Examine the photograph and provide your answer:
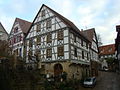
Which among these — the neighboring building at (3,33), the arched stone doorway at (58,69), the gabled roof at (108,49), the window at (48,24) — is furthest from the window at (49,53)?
the gabled roof at (108,49)

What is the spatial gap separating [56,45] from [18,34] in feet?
41.0

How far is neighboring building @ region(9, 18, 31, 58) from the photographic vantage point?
33.2m

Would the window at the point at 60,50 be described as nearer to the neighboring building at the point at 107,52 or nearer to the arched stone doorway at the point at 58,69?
the arched stone doorway at the point at 58,69

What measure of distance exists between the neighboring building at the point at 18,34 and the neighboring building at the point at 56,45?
9.11 ft

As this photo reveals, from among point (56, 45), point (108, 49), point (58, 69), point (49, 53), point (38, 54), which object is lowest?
point (58, 69)

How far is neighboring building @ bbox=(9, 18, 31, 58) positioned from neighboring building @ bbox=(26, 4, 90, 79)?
9.11 ft

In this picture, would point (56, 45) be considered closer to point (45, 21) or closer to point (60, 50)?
point (60, 50)

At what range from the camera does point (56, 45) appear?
83.9 ft

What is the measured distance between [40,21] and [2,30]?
555 inches

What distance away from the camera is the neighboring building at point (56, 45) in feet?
80.0

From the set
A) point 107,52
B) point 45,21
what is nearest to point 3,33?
point 45,21

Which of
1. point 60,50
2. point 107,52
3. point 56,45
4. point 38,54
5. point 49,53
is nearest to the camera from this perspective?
point 60,50

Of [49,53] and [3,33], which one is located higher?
[3,33]

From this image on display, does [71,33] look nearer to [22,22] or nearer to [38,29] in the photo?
[38,29]
